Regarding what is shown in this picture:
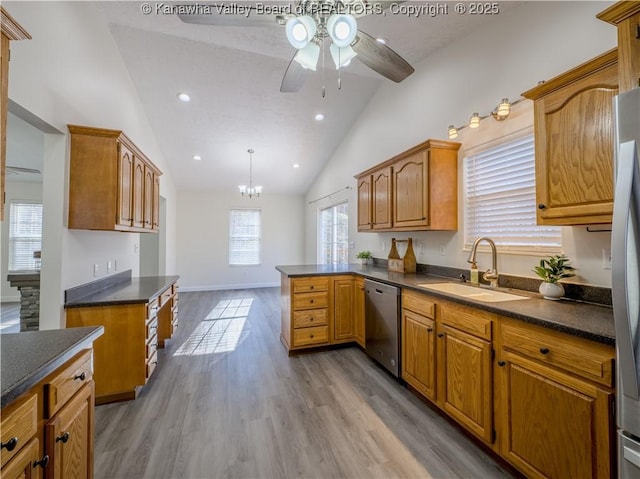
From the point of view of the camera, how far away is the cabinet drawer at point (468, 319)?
1752mm

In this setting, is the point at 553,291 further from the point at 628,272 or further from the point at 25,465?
the point at 25,465

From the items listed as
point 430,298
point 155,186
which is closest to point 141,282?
point 155,186

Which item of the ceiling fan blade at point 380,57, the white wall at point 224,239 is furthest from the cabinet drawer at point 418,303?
the white wall at point 224,239

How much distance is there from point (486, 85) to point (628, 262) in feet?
7.32

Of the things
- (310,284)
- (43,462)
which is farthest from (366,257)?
(43,462)

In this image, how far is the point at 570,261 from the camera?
6.37ft

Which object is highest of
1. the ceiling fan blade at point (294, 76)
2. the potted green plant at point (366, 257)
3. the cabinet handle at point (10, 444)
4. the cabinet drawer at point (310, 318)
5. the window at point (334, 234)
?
the ceiling fan blade at point (294, 76)

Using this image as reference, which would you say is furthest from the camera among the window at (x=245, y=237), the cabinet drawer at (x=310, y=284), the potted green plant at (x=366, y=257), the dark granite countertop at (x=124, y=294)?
the window at (x=245, y=237)

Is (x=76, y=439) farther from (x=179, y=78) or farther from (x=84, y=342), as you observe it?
(x=179, y=78)

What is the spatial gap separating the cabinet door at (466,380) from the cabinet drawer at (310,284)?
1526 mm

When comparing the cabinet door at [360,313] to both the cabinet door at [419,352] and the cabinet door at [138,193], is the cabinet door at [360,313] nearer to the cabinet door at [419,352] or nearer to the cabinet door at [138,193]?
the cabinet door at [419,352]

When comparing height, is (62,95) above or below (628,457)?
above

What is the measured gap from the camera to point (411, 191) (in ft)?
9.97

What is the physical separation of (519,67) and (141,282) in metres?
4.30
